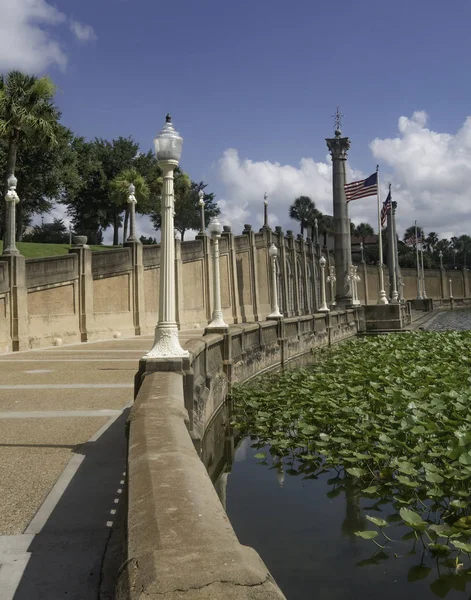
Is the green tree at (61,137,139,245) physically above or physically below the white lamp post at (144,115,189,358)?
above

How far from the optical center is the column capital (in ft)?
135

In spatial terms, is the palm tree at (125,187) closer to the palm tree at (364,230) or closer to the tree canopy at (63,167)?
the tree canopy at (63,167)

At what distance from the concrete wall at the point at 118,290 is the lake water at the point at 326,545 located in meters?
13.7

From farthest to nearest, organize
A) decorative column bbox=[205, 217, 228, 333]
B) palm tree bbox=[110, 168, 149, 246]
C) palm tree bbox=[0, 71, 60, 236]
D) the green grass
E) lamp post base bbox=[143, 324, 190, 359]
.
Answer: palm tree bbox=[110, 168, 149, 246] → the green grass → palm tree bbox=[0, 71, 60, 236] → decorative column bbox=[205, 217, 228, 333] → lamp post base bbox=[143, 324, 190, 359]

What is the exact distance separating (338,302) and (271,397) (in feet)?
95.3

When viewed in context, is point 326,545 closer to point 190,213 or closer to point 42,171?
point 42,171

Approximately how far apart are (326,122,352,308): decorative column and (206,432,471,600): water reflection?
110 feet

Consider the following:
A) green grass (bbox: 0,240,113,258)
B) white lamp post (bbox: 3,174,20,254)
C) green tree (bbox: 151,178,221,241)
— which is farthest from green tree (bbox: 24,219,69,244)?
white lamp post (bbox: 3,174,20,254)

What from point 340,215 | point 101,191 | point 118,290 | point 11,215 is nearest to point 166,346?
point 11,215

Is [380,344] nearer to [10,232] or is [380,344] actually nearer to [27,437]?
[10,232]

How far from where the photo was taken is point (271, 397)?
12281 mm

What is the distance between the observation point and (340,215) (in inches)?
1597

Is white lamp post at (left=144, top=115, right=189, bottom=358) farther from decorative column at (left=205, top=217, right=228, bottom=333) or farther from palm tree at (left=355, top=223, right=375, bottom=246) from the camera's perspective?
palm tree at (left=355, top=223, right=375, bottom=246)

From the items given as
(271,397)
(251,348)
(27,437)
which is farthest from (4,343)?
(27,437)
